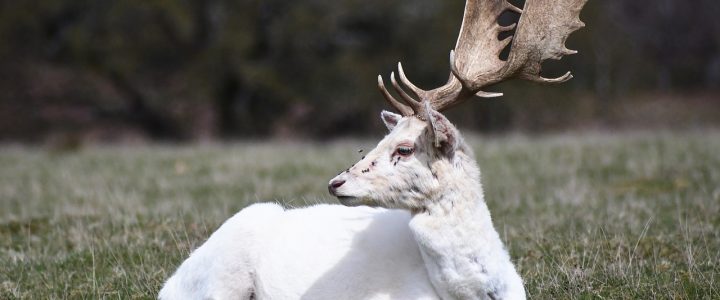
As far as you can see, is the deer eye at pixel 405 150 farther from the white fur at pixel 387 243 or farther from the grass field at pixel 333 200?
the grass field at pixel 333 200

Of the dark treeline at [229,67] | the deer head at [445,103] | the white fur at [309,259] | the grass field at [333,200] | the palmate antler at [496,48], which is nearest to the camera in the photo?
the deer head at [445,103]

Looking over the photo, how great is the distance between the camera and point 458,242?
15.6 ft

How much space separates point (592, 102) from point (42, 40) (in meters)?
18.1

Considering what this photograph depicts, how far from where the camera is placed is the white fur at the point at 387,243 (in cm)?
478

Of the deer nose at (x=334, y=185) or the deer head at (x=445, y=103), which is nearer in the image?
the deer nose at (x=334, y=185)

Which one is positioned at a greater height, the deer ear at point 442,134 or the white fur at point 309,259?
the deer ear at point 442,134

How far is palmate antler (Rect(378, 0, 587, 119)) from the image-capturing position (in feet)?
17.3

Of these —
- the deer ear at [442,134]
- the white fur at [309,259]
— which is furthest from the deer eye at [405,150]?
the white fur at [309,259]

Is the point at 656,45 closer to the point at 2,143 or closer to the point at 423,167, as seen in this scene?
Result: the point at 2,143

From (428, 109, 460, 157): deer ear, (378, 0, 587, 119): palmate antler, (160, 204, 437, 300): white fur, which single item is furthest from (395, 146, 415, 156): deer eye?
(160, 204, 437, 300): white fur

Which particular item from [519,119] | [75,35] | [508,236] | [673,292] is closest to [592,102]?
[519,119]

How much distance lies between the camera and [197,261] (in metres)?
5.63

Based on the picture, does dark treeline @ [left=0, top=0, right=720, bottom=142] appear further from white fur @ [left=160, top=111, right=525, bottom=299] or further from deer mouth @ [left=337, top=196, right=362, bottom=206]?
deer mouth @ [left=337, top=196, right=362, bottom=206]

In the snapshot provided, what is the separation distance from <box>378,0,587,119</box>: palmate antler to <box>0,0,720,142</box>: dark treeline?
20656 millimetres
